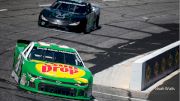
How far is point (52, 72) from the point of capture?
50.5 ft

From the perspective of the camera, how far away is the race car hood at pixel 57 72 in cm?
1519

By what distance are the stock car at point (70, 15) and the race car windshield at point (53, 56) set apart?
970 cm

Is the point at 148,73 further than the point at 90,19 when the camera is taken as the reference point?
No

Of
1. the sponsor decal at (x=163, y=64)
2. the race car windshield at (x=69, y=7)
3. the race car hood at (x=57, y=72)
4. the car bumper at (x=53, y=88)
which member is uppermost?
the race car hood at (x=57, y=72)

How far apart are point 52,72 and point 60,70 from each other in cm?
33

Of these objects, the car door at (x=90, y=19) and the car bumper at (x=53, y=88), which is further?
the car door at (x=90, y=19)

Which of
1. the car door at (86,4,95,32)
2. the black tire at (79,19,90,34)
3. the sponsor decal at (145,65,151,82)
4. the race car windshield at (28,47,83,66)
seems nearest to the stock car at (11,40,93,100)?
the race car windshield at (28,47,83,66)

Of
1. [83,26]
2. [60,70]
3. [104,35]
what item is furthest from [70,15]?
[60,70]

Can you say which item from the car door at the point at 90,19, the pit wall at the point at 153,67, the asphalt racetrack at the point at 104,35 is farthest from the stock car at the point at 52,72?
the car door at the point at 90,19

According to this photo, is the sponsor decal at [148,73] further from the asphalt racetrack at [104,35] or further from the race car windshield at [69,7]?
the race car windshield at [69,7]

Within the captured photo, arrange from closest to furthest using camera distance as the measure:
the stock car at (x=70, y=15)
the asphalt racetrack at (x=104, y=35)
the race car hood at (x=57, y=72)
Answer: the race car hood at (x=57, y=72) → the asphalt racetrack at (x=104, y=35) → the stock car at (x=70, y=15)

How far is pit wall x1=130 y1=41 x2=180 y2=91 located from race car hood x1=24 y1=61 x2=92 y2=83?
264cm

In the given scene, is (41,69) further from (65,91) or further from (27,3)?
(27,3)

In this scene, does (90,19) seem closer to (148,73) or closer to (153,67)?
(153,67)
